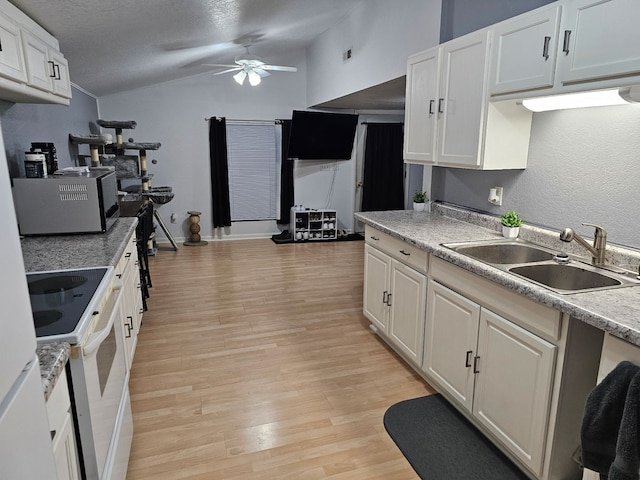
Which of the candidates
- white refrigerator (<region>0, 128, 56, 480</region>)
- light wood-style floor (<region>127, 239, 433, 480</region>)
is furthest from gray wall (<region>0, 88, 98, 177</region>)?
white refrigerator (<region>0, 128, 56, 480</region>)

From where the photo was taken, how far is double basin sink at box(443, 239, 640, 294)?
1.89 meters

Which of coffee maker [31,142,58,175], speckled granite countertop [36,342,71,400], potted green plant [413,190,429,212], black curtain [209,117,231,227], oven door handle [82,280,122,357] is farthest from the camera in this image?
black curtain [209,117,231,227]

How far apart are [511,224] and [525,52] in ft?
3.19

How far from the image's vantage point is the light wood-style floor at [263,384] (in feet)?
6.75

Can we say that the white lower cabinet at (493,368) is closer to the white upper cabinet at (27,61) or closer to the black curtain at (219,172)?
the white upper cabinet at (27,61)

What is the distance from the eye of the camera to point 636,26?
1612 mm

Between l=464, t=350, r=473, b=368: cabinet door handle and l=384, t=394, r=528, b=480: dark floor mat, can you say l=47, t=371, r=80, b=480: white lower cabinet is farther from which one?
l=464, t=350, r=473, b=368: cabinet door handle

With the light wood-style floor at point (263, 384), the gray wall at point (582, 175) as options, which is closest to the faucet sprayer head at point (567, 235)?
the gray wall at point (582, 175)

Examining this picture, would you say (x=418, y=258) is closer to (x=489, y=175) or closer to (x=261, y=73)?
(x=489, y=175)

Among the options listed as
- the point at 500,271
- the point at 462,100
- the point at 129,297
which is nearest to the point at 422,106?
the point at 462,100

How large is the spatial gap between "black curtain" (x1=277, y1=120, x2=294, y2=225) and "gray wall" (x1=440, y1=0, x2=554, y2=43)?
405 centimetres

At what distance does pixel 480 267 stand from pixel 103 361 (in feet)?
5.55

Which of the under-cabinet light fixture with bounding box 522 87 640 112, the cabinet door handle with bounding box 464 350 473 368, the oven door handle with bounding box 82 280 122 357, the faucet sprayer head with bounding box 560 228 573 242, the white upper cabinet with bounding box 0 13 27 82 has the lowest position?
the cabinet door handle with bounding box 464 350 473 368

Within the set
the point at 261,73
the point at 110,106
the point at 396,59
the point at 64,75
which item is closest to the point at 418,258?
the point at 396,59
